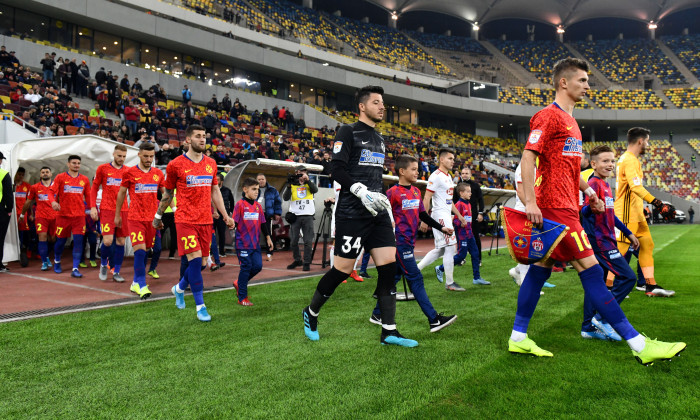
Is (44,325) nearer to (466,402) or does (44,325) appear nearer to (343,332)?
(343,332)

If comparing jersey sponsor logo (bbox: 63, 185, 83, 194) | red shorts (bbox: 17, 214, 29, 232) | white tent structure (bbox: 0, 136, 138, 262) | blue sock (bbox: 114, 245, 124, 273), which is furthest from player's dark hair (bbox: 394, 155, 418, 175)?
red shorts (bbox: 17, 214, 29, 232)

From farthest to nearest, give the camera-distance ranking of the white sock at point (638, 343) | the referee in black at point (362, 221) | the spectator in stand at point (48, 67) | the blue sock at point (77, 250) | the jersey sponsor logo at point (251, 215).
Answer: the spectator in stand at point (48, 67) < the blue sock at point (77, 250) < the jersey sponsor logo at point (251, 215) < the referee in black at point (362, 221) < the white sock at point (638, 343)

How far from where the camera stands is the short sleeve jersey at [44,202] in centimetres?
892

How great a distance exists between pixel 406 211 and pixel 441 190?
4.07ft

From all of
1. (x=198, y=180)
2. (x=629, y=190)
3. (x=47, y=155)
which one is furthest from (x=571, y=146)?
(x=47, y=155)

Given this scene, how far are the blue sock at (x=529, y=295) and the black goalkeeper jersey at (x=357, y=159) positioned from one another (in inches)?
52.3

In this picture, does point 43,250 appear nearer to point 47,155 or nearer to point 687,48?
point 47,155

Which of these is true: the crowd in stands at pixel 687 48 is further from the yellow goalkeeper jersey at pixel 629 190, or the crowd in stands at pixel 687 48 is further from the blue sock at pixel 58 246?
the blue sock at pixel 58 246

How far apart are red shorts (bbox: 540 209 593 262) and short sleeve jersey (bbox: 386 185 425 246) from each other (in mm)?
2438

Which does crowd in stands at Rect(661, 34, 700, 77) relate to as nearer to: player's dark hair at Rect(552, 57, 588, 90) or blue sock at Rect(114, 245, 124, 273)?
player's dark hair at Rect(552, 57, 588, 90)

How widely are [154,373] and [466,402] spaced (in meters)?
2.18

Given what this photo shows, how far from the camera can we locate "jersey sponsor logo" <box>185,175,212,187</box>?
5.02 metres

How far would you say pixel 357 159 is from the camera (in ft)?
12.7

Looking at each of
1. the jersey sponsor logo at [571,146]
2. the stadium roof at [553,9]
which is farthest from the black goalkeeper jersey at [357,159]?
the stadium roof at [553,9]
